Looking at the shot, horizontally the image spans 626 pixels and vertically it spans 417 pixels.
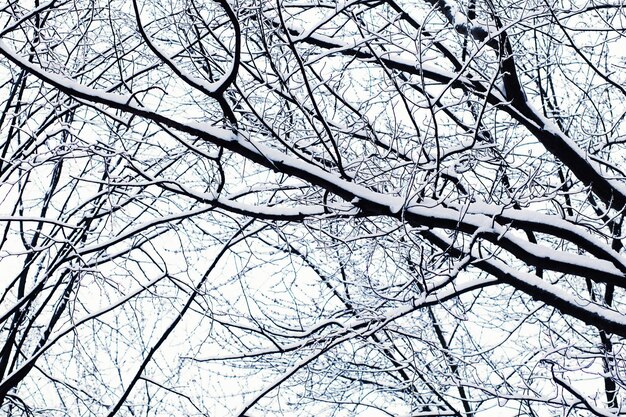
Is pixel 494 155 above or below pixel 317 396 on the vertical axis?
above

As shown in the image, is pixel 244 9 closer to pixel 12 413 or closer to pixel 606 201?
pixel 606 201

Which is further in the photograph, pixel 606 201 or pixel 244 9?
pixel 606 201

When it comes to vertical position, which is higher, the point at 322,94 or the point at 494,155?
the point at 322,94

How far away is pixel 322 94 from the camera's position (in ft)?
17.6

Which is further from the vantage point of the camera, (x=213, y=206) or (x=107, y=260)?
(x=107, y=260)

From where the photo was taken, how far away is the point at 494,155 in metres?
4.77

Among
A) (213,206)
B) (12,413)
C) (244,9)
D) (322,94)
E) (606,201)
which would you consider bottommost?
(12,413)

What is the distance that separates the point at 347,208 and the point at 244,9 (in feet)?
4.11

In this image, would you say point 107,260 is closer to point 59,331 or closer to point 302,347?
point 59,331

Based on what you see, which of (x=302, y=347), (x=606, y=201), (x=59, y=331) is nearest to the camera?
(x=606, y=201)

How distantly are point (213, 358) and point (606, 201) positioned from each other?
2830 millimetres

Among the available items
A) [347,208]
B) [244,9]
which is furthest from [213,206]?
[244,9]

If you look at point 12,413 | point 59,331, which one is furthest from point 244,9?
point 12,413

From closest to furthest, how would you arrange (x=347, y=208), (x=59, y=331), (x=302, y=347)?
(x=347, y=208), (x=302, y=347), (x=59, y=331)
